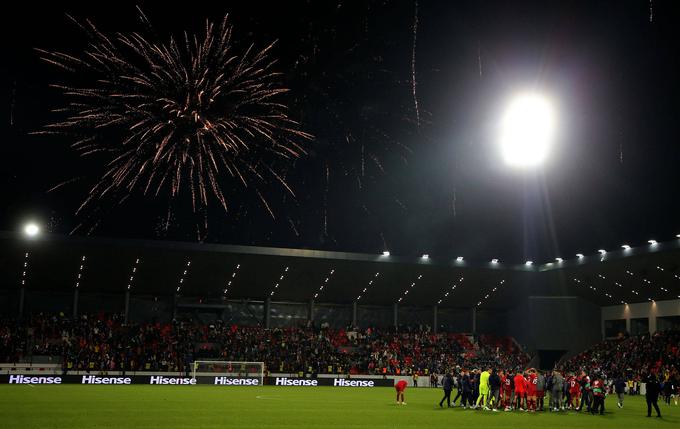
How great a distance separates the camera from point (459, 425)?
22.4 meters

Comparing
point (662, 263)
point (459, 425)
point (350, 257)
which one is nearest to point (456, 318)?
point (350, 257)

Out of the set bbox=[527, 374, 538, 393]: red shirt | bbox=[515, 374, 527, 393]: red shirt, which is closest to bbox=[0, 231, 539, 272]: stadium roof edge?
bbox=[515, 374, 527, 393]: red shirt

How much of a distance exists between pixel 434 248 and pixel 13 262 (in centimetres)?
3638

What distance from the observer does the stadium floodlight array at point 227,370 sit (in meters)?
52.8

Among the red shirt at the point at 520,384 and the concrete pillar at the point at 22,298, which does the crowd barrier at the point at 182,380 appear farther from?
the red shirt at the point at 520,384

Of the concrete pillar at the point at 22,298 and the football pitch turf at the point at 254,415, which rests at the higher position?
the concrete pillar at the point at 22,298

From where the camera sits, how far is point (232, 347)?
62.3 metres

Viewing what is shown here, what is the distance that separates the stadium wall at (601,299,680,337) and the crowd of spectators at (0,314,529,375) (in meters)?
9.44

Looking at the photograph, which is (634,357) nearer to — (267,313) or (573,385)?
(573,385)

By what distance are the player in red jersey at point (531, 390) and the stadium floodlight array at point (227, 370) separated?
2818 centimetres

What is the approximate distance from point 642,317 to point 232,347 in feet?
126

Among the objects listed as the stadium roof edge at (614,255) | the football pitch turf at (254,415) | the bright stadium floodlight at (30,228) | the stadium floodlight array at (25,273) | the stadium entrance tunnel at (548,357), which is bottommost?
the football pitch turf at (254,415)

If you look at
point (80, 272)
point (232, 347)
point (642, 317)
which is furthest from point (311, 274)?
point (642, 317)

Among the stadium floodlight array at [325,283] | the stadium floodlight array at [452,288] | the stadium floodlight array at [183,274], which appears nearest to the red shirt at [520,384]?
the stadium floodlight array at [325,283]
